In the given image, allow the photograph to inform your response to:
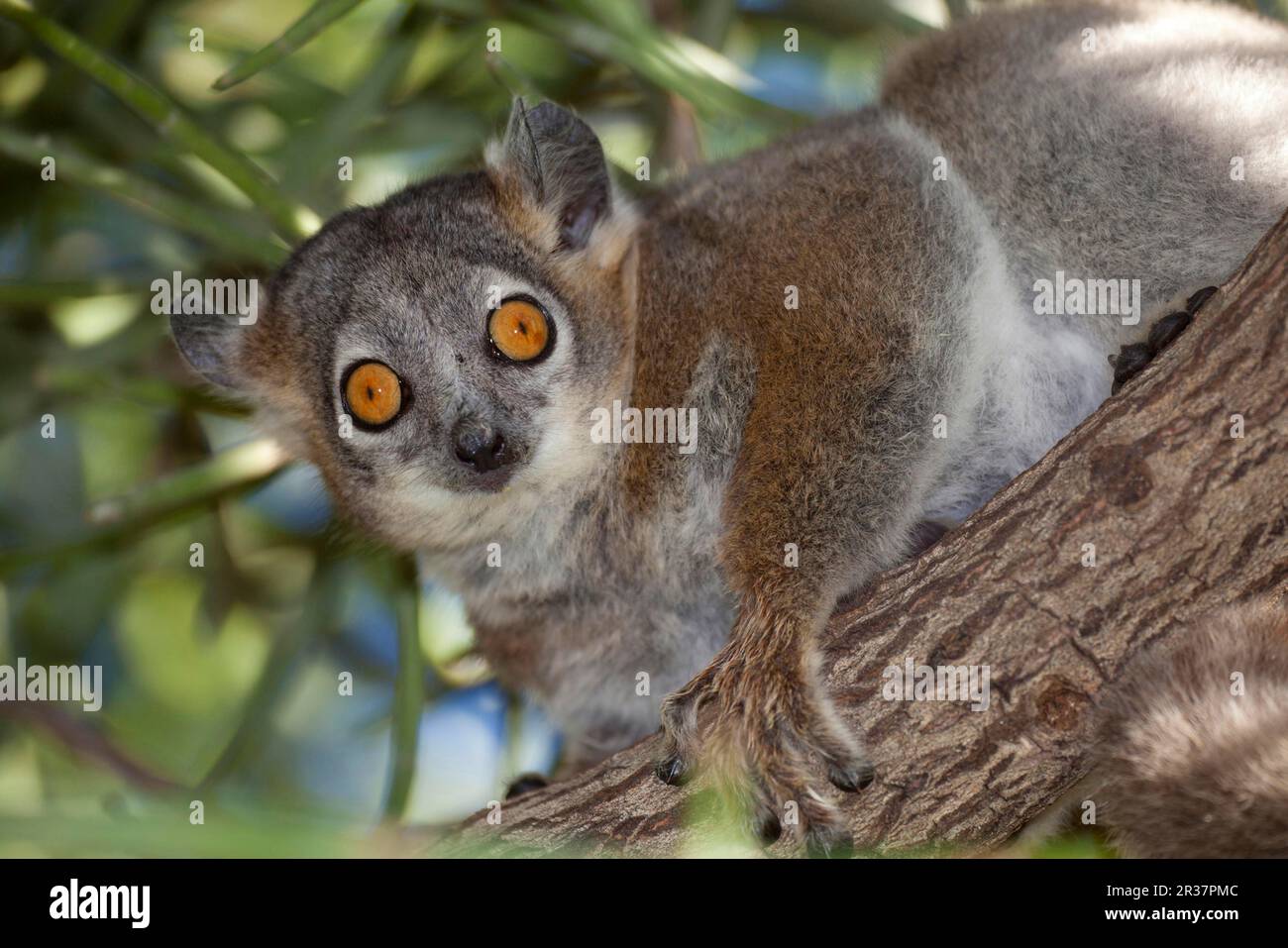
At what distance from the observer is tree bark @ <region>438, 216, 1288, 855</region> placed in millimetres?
2986

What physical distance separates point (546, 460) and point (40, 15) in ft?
9.26

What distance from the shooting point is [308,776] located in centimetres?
532

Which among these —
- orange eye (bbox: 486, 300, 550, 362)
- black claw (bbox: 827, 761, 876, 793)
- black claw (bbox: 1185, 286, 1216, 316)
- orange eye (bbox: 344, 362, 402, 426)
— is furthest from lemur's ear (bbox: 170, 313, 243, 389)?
black claw (bbox: 1185, 286, 1216, 316)

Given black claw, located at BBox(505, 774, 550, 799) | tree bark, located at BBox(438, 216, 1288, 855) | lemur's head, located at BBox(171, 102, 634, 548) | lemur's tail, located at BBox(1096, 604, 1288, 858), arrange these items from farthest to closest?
black claw, located at BBox(505, 774, 550, 799)
lemur's head, located at BBox(171, 102, 634, 548)
tree bark, located at BBox(438, 216, 1288, 855)
lemur's tail, located at BBox(1096, 604, 1288, 858)

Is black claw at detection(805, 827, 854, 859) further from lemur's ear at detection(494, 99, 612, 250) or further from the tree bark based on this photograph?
lemur's ear at detection(494, 99, 612, 250)

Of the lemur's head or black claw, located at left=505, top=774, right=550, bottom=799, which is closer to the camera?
the lemur's head

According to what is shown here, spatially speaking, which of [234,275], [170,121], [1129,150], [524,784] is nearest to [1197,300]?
[1129,150]

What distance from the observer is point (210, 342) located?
176 inches

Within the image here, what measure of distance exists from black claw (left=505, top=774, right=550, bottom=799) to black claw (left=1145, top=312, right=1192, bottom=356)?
2.70m

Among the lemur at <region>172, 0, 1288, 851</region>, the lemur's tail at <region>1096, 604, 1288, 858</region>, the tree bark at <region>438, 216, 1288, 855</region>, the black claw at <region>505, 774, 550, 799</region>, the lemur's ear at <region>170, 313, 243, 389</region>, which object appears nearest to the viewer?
the lemur's tail at <region>1096, 604, 1288, 858</region>

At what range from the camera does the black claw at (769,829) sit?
314 cm

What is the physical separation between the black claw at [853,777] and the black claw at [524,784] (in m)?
1.78

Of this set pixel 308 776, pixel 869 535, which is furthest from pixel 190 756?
pixel 869 535

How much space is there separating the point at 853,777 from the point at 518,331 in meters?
1.77
